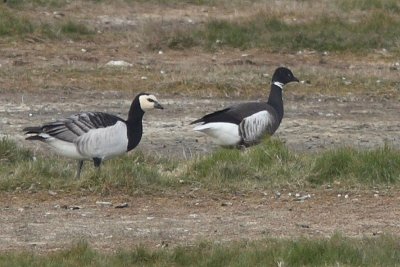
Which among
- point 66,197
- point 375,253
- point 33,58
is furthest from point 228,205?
point 33,58

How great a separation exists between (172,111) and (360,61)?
20.2 feet

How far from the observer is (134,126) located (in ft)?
39.3

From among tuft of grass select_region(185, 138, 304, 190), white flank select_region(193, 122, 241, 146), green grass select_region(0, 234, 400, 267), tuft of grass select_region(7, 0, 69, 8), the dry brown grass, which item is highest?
green grass select_region(0, 234, 400, 267)

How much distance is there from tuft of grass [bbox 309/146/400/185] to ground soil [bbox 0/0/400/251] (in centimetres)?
32

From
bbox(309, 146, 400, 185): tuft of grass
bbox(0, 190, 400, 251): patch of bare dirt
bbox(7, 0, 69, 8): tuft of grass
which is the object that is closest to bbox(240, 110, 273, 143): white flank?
bbox(309, 146, 400, 185): tuft of grass

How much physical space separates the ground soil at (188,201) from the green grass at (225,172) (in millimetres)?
185

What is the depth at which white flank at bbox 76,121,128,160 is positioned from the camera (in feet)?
37.4

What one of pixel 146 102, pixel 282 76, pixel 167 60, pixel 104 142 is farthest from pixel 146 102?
pixel 167 60

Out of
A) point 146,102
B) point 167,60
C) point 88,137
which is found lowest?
point 167,60

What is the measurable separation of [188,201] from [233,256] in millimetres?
2279

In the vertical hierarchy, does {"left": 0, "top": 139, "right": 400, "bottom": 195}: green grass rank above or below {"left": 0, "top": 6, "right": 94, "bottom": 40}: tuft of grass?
above

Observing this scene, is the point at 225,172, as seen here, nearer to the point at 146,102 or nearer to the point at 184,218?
the point at 184,218

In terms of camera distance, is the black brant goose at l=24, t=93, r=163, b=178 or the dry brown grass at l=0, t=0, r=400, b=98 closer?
the black brant goose at l=24, t=93, r=163, b=178

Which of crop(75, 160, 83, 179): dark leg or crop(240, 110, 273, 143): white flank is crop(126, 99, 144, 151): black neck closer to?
crop(75, 160, 83, 179): dark leg
